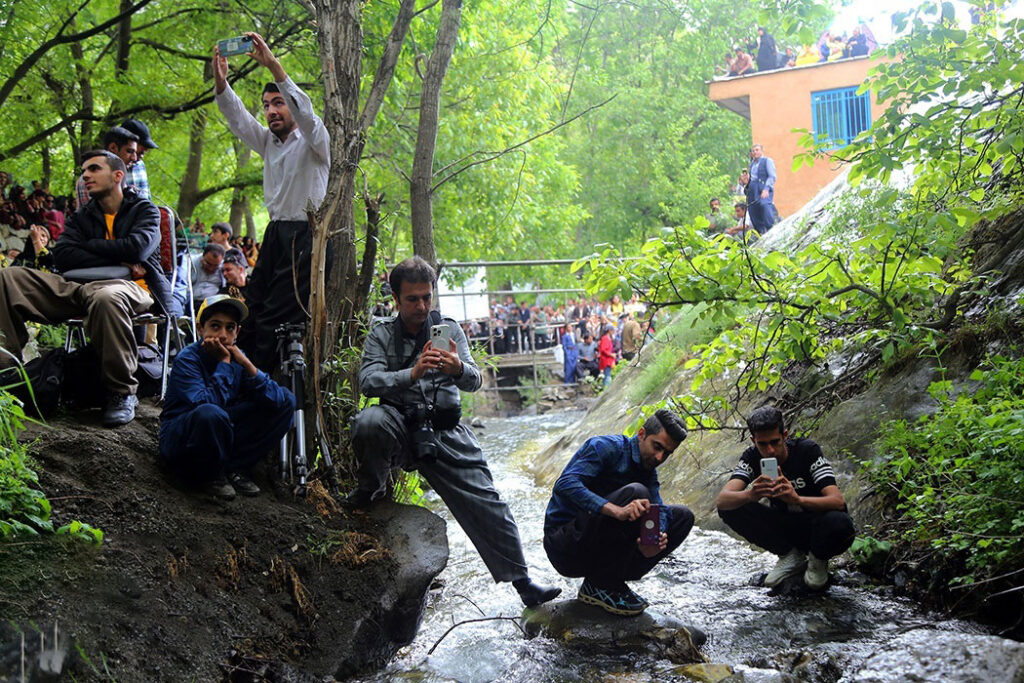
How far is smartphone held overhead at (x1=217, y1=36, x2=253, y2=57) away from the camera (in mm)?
5535

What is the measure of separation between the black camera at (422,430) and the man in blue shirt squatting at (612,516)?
74cm

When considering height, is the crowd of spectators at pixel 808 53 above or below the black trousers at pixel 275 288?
above

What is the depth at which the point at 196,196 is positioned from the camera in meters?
16.1

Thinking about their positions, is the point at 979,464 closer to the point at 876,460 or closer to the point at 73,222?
the point at 876,460

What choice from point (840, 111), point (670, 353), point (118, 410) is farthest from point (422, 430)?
point (840, 111)

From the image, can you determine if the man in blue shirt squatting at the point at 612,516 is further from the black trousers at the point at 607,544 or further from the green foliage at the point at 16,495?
the green foliage at the point at 16,495

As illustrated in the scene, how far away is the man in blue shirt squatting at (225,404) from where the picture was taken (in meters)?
4.73

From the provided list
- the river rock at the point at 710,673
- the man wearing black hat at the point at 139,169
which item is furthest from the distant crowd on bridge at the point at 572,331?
the river rock at the point at 710,673

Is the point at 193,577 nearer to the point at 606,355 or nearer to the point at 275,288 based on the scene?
the point at 275,288

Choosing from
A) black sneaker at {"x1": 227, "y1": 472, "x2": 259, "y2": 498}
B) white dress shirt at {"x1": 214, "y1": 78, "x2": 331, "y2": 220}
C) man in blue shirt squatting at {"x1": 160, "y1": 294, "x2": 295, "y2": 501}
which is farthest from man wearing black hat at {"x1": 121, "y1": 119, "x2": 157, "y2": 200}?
black sneaker at {"x1": 227, "y1": 472, "x2": 259, "y2": 498}

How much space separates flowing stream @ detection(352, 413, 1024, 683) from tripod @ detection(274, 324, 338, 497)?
1122mm

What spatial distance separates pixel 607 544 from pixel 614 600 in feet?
1.19

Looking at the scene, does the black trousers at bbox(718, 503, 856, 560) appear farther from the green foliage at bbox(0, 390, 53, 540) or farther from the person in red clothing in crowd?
the person in red clothing in crowd

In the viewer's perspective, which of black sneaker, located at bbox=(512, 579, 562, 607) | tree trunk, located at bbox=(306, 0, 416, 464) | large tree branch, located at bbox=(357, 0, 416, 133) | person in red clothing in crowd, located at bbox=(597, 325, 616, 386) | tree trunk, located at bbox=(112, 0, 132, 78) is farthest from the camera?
person in red clothing in crowd, located at bbox=(597, 325, 616, 386)
